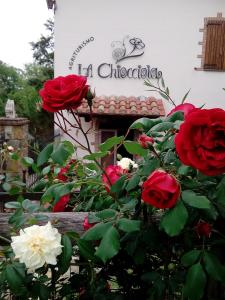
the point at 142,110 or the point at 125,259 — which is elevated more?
the point at 142,110

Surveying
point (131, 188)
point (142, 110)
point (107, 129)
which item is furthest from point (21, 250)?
point (107, 129)

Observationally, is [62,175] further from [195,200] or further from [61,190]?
[195,200]

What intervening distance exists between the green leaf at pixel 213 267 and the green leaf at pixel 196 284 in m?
0.02

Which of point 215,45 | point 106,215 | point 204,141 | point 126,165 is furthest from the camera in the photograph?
point 215,45

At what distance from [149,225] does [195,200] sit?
0.25 meters

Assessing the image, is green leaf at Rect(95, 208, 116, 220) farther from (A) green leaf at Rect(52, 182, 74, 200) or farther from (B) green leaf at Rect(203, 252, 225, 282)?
(B) green leaf at Rect(203, 252, 225, 282)

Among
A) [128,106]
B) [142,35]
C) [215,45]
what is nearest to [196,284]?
[128,106]

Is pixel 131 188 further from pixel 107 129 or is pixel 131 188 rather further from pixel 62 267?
pixel 107 129

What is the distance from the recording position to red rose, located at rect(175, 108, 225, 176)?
75cm

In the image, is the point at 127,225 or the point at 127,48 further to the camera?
the point at 127,48

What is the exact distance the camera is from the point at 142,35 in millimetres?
7777

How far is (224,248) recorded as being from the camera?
1.00 m

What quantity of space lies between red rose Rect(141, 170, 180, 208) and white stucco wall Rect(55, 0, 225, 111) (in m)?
7.12

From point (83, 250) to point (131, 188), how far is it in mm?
219
